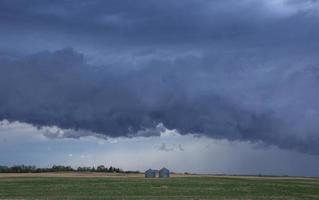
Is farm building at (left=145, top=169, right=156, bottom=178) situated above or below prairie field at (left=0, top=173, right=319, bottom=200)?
above

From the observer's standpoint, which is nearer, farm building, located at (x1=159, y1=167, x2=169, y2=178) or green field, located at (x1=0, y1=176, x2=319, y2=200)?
green field, located at (x1=0, y1=176, x2=319, y2=200)

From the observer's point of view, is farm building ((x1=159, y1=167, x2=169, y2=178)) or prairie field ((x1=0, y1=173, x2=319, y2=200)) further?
farm building ((x1=159, y1=167, x2=169, y2=178))

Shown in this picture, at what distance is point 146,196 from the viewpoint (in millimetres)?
→ 65312

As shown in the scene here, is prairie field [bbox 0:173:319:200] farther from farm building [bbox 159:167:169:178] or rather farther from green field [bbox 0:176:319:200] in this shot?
farm building [bbox 159:167:169:178]

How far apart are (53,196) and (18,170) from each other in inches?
2813

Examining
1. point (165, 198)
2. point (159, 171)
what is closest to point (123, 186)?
point (165, 198)

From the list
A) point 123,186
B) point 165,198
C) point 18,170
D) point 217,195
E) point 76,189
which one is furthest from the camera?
point 18,170

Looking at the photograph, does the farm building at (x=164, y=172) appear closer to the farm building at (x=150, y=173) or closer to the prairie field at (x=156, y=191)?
the farm building at (x=150, y=173)

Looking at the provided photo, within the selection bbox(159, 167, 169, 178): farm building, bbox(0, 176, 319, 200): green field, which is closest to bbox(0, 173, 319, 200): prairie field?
bbox(0, 176, 319, 200): green field

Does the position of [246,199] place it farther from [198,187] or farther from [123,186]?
[123,186]

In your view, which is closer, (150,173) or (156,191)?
(156,191)

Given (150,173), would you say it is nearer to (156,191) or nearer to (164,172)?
(164,172)

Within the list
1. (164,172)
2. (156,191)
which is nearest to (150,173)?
(164,172)

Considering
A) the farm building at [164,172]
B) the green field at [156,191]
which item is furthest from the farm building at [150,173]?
the green field at [156,191]
